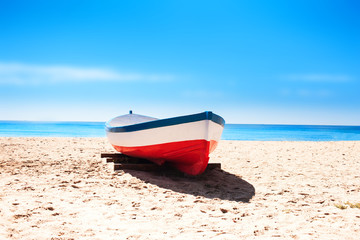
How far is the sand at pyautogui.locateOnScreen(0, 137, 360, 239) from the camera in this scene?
2.77m

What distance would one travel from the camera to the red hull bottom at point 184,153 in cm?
506

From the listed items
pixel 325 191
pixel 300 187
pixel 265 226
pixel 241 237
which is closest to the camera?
pixel 241 237

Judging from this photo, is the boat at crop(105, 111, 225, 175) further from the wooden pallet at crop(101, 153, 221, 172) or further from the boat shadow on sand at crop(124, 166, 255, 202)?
the boat shadow on sand at crop(124, 166, 255, 202)

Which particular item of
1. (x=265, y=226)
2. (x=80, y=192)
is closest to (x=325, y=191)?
(x=265, y=226)

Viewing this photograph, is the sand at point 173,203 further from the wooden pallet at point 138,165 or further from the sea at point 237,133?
the sea at point 237,133

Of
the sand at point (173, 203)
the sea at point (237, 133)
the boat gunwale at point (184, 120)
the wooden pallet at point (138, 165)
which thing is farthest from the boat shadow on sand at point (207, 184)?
the sea at point (237, 133)

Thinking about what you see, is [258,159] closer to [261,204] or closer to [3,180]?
[261,204]

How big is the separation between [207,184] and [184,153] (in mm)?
782

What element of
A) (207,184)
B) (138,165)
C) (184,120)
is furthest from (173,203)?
(138,165)

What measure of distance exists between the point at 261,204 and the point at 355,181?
3010 millimetres

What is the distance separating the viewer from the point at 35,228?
9.04 ft

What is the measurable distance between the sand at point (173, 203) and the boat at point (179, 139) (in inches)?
16.2

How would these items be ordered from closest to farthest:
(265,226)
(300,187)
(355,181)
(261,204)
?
1. (265,226)
2. (261,204)
3. (300,187)
4. (355,181)

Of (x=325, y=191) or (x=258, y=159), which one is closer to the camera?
(x=325, y=191)
